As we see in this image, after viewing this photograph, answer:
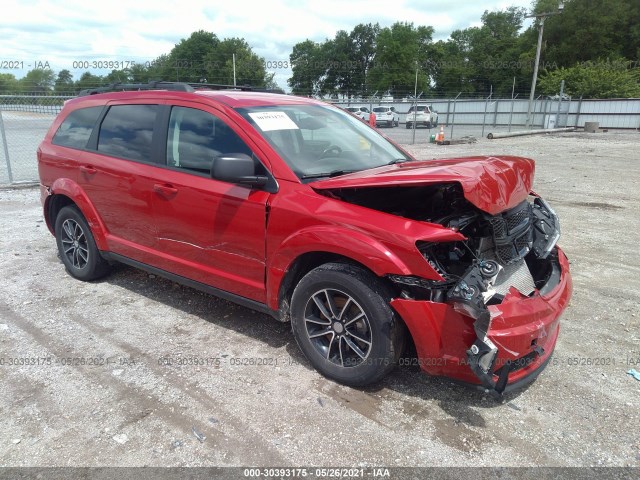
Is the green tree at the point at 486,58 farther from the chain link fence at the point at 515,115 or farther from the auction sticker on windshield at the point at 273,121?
the auction sticker on windshield at the point at 273,121

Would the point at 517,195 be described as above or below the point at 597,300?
above

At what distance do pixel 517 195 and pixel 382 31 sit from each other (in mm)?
81029

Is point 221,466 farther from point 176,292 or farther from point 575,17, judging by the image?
point 575,17

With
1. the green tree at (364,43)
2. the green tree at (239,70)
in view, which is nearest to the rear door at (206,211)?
the green tree at (239,70)

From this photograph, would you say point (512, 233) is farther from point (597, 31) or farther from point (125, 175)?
point (597, 31)

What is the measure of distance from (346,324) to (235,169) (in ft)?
4.00

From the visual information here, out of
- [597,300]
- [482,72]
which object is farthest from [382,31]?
[597,300]

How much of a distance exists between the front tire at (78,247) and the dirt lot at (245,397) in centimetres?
21

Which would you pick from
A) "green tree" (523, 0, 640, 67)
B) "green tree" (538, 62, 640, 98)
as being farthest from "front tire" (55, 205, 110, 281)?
"green tree" (523, 0, 640, 67)

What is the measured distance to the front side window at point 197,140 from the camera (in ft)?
11.3

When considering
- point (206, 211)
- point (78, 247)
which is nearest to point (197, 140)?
A: point (206, 211)

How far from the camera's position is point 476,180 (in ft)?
8.79

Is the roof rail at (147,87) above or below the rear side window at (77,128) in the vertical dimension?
above

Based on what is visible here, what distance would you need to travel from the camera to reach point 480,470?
240cm
